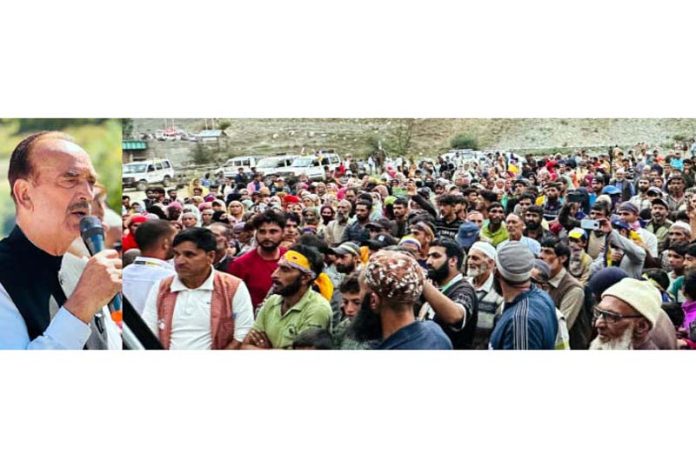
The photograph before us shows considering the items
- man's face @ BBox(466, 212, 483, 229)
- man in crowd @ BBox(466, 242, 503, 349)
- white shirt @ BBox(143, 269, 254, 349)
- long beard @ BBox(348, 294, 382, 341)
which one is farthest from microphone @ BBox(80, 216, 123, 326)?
man's face @ BBox(466, 212, 483, 229)

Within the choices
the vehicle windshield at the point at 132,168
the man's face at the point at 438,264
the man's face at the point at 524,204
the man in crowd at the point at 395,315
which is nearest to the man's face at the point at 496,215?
the man's face at the point at 524,204

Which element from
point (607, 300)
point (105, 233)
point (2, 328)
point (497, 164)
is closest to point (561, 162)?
point (497, 164)

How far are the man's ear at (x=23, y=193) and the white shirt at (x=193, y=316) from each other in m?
1.38

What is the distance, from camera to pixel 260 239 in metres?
9.95

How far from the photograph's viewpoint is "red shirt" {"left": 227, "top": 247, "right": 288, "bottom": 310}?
9781 millimetres

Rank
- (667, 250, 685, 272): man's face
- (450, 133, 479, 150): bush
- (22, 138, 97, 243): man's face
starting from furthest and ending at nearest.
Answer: (667, 250, 685, 272): man's face < (450, 133, 479, 150): bush < (22, 138, 97, 243): man's face

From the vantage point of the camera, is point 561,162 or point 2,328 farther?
point 561,162

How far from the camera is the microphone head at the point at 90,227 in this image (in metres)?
9.64

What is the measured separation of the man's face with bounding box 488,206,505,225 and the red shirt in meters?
2.08

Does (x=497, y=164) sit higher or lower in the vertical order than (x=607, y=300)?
higher

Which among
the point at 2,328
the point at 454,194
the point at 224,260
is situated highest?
the point at 454,194

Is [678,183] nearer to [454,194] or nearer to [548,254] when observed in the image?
[548,254]

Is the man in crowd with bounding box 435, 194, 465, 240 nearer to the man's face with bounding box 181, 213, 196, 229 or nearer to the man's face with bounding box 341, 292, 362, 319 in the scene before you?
the man's face with bounding box 341, 292, 362, 319

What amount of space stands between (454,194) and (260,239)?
1.96 meters
